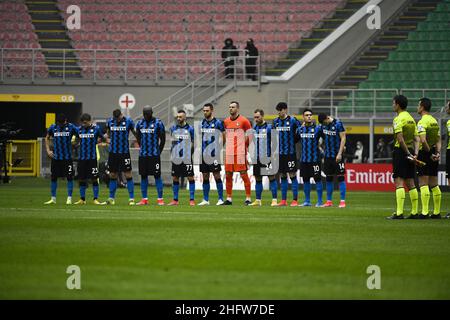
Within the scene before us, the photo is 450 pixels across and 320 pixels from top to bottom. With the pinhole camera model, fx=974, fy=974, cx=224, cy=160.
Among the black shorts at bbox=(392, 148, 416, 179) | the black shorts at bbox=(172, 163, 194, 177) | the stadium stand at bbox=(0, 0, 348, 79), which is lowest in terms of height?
the black shorts at bbox=(172, 163, 194, 177)

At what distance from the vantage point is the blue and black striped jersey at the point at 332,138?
23047 millimetres

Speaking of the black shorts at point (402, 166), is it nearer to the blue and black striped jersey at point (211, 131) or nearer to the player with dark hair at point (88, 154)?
the blue and black striped jersey at point (211, 131)

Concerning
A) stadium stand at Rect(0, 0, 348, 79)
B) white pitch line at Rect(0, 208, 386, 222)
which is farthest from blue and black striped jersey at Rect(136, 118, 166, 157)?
stadium stand at Rect(0, 0, 348, 79)

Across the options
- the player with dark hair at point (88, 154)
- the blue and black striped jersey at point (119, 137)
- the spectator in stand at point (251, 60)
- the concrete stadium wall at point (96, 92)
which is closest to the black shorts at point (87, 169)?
the player with dark hair at point (88, 154)

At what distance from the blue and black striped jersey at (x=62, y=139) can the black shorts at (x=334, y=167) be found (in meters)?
6.12

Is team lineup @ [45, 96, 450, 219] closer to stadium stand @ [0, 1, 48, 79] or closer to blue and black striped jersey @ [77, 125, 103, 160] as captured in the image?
blue and black striped jersey @ [77, 125, 103, 160]

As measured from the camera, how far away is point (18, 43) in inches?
1634

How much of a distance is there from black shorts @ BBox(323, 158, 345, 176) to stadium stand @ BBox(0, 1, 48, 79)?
61.0 feet

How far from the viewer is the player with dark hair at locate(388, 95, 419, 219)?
1806 centimetres

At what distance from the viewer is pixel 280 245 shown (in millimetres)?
13477

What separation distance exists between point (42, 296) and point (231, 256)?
3.55 m
